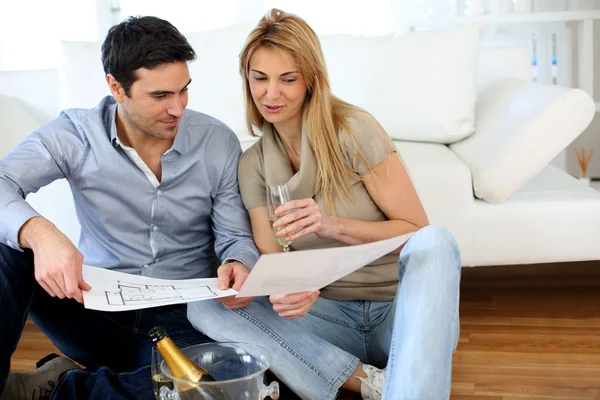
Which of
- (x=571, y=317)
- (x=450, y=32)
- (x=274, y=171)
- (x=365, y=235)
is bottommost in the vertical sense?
(x=571, y=317)

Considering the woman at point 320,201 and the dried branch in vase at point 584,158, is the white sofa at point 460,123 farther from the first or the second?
the dried branch in vase at point 584,158

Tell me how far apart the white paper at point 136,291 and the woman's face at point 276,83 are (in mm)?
419

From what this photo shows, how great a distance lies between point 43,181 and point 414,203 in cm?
86

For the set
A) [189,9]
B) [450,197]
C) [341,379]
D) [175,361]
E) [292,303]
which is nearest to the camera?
[175,361]

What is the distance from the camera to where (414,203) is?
1.92 meters

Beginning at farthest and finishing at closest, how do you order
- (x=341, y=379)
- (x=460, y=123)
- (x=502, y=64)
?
(x=502, y=64)
(x=460, y=123)
(x=341, y=379)

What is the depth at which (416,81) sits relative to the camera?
3020mm

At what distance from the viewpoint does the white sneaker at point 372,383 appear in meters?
1.84

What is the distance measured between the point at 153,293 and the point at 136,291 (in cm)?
3

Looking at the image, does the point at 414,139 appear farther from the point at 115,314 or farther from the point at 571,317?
the point at 115,314

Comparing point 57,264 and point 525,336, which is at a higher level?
point 57,264

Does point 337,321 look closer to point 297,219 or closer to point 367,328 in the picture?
point 367,328

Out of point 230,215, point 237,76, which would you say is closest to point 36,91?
point 237,76

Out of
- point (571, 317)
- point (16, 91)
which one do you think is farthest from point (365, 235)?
point (16, 91)
